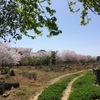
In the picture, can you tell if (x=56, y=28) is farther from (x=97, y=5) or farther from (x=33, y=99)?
(x=33, y=99)

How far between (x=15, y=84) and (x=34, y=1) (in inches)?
636

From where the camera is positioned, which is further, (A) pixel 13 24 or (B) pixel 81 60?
(B) pixel 81 60

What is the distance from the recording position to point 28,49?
101 meters

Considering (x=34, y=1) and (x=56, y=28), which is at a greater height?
(x=34, y=1)

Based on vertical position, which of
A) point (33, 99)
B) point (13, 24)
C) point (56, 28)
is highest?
point (13, 24)

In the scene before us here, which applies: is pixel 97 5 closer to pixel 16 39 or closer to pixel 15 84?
pixel 16 39

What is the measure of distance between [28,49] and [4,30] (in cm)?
9106

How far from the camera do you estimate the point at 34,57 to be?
247ft

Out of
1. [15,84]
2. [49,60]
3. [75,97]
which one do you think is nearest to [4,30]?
[75,97]

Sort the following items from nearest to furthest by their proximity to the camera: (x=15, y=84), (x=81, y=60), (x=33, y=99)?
(x=33, y=99) → (x=15, y=84) → (x=81, y=60)

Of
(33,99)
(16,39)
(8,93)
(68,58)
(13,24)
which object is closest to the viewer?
(13,24)

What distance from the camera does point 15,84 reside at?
21.5 metres

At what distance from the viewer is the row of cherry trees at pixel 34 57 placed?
47.1m

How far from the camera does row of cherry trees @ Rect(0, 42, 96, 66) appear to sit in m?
47.1
